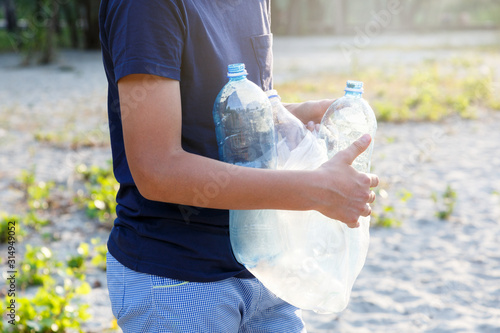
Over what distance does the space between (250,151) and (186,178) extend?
0.81 ft

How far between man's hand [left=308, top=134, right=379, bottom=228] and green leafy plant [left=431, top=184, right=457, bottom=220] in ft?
12.3

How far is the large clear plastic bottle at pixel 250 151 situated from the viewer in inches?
49.2

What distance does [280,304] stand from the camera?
1.47m

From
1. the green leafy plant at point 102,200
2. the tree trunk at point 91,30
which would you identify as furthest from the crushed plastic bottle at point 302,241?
the tree trunk at point 91,30

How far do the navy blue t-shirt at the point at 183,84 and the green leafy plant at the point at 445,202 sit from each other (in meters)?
3.68

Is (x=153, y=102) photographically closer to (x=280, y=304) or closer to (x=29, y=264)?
(x=280, y=304)

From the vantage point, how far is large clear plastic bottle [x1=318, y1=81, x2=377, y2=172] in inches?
55.2

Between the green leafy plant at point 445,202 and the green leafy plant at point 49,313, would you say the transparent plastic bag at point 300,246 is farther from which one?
the green leafy plant at point 445,202

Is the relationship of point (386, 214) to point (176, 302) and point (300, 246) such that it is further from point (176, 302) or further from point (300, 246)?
point (176, 302)

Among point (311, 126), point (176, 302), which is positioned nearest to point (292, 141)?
point (311, 126)

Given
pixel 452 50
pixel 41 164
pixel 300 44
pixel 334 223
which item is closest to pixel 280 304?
pixel 334 223

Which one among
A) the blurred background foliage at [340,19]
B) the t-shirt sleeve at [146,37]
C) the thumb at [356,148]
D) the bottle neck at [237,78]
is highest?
the t-shirt sleeve at [146,37]

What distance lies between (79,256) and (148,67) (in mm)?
2981

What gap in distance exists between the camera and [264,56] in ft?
4.51
